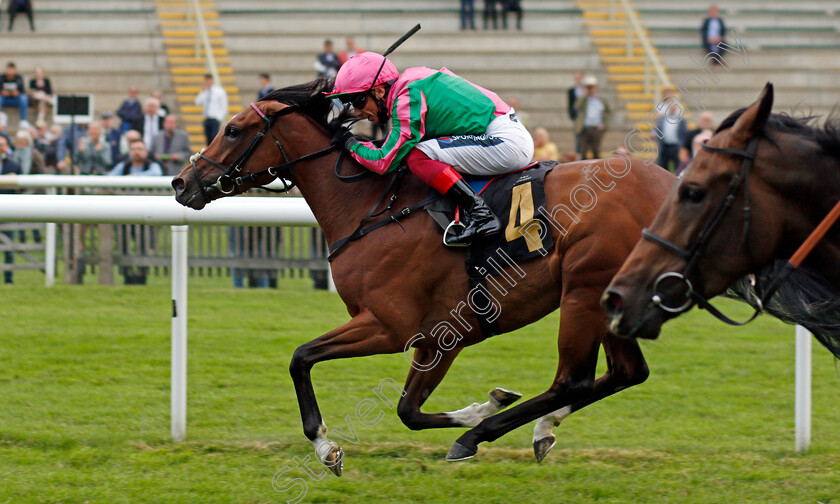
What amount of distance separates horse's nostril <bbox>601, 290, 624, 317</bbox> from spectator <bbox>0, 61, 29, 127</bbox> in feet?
49.6

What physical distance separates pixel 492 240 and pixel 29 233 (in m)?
6.46

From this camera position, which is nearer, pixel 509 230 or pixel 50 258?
pixel 509 230

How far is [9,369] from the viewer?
610 cm

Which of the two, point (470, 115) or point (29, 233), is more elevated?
point (470, 115)

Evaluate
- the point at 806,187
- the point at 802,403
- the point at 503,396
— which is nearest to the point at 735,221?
the point at 806,187

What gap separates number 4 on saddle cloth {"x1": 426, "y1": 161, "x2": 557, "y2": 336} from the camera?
404cm

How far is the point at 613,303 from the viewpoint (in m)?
2.84

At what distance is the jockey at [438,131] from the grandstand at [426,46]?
12610mm

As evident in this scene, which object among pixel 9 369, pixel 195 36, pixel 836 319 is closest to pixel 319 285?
pixel 9 369

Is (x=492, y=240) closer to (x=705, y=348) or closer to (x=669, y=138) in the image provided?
(x=705, y=348)

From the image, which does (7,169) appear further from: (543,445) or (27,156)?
(543,445)

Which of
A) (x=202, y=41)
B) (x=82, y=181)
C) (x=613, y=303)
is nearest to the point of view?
(x=613, y=303)

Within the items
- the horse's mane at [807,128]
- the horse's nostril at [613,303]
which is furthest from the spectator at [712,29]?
the horse's nostril at [613,303]

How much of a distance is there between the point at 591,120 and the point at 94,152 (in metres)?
Result: 6.64
